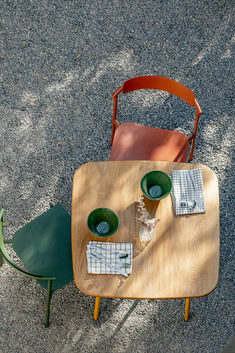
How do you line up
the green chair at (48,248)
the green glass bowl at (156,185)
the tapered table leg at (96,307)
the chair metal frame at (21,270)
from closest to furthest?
the chair metal frame at (21,270) < the green glass bowl at (156,185) < the green chair at (48,248) < the tapered table leg at (96,307)

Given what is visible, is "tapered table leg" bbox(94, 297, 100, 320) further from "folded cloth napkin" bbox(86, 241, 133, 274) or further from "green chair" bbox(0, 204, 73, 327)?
"folded cloth napkin" bbox(86, 241, 133, 274)

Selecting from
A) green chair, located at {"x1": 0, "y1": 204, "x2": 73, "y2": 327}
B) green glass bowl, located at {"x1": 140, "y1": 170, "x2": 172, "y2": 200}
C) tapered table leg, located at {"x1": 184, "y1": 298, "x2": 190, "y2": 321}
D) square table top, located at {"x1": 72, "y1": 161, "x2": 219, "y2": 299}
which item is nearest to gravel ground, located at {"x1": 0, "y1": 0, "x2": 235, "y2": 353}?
tapered table leg, located at {"x1": 184, "y1": 298, "x2": 190, "y2": 321}

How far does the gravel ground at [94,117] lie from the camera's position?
11.3 ft

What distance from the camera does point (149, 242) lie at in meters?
2.70

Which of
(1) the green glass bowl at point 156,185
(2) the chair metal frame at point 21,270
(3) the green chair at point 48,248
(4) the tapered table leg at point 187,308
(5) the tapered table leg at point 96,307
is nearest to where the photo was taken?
(2) the chair metal frame at point 21,270

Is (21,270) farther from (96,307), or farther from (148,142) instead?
(148,142)

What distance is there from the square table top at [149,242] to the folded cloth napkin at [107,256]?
3 centimetres

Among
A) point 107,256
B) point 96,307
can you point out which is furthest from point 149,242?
point 96,307

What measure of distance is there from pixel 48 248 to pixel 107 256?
57 centimetres

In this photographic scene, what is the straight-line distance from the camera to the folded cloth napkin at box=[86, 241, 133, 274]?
2.63m

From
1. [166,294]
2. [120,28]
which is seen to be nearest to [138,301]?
[166,294]

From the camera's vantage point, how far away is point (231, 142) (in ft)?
13.3

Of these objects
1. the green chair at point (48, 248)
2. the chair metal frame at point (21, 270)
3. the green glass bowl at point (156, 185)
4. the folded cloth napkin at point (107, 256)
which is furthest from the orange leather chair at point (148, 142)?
the chair metal frame at point (21, 270)

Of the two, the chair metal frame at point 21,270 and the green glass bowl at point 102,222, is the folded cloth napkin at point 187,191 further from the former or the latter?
the chair metal frame at point 21,270
